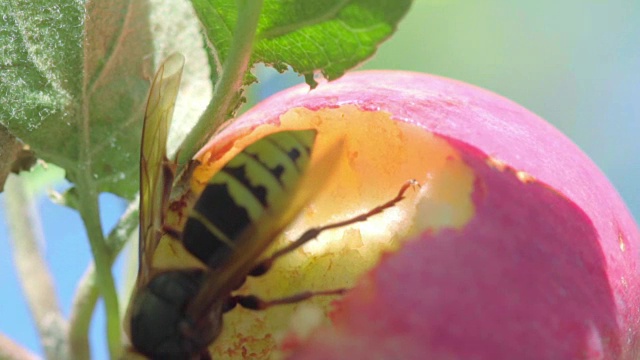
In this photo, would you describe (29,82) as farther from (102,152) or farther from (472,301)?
(472,301)

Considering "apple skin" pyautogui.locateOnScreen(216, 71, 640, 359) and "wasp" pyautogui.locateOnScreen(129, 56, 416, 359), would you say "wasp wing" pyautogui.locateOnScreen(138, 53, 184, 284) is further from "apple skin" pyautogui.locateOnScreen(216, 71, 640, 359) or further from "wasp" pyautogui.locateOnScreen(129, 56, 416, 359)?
"apple skin" pyautogui.locateOnScreen(216, 71, 640, 359)

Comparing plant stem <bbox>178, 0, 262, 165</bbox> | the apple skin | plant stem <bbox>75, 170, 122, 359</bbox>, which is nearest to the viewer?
the apple skin

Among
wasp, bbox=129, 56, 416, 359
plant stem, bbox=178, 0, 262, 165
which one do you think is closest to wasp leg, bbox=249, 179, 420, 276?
wasp, bbox=129, 56, 416, 359

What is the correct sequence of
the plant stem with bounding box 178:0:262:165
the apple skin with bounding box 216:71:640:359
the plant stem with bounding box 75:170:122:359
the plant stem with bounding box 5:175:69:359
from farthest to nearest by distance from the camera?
the plant stem with bounding box 5:175:69:359
the plant stem with bounding box 75:170:122:359
the plant stem with bounding box 178:0:262:165
the apple skin with bounding box 216:71:640:359

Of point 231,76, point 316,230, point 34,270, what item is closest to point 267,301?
point 316,230

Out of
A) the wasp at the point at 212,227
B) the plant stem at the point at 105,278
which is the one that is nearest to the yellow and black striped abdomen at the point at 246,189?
the wasp at the point at 212,227

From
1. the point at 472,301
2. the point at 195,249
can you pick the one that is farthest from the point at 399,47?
the point at 472,301
